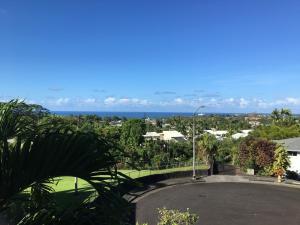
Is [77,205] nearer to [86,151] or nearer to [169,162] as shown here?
[86,151]

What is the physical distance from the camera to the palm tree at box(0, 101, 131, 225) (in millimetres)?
2973

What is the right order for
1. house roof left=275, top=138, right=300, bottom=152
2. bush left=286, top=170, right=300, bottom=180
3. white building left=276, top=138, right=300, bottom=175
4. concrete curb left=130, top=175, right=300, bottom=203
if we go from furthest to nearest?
1. house roof left=275, top=138, right=300, bottom=152
2. white building left=276, top=138, right=300, bottom=175
3. bush left=286, top=170, right=300, bottom=180
4. concrete curb left=130, top=175, right=300, bottom=203

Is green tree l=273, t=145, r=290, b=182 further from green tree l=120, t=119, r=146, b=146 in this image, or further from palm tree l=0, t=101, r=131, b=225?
palm tree l=0, t=101, r=131, b=225

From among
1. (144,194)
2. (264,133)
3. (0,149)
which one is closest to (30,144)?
(0,149)

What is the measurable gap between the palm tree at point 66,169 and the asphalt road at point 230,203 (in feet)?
64.8

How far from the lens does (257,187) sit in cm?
3441

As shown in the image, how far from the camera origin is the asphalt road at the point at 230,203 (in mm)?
23641

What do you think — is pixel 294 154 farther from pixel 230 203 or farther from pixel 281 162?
pixel 230 203

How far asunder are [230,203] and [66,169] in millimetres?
26593

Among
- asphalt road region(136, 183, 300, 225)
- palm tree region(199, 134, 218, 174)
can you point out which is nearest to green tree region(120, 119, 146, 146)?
palm tree region(199, 134, 218, 174)

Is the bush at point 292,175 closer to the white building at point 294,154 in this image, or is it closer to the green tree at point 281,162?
the white building at point 294,154

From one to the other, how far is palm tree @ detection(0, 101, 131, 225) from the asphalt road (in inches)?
777

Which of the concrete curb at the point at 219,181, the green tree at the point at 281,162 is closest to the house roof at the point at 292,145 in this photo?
the green tree at the point at 281,162

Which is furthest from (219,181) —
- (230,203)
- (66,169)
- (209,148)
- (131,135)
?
(66,169)
